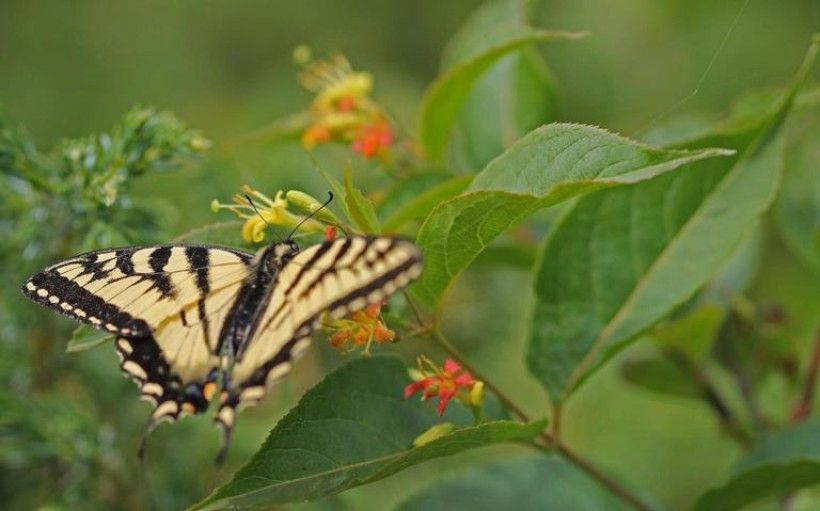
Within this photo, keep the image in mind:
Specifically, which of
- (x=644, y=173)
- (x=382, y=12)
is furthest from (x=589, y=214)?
(x=382, y=12)

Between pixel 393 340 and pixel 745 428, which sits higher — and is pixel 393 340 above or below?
above

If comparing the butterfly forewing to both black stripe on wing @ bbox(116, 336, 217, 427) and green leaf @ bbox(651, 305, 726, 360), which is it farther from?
green leaf @ bbox(651, 305, 726, 360)

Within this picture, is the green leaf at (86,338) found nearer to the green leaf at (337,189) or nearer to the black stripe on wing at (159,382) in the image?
the black stripe on wing at (159,382)

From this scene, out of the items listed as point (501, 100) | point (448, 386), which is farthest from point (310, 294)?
point (501, 100)

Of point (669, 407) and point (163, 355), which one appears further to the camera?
point (669, 407)

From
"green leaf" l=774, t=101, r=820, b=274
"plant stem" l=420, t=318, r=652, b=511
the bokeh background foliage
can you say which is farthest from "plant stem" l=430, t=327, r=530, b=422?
"green leaf" l=774, t=101, r=820, b=274

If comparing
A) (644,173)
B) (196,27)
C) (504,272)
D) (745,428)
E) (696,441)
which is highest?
(196,27)

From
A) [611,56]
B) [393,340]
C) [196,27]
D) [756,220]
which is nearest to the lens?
[393,340]

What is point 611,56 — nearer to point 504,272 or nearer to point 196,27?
point 504,272
